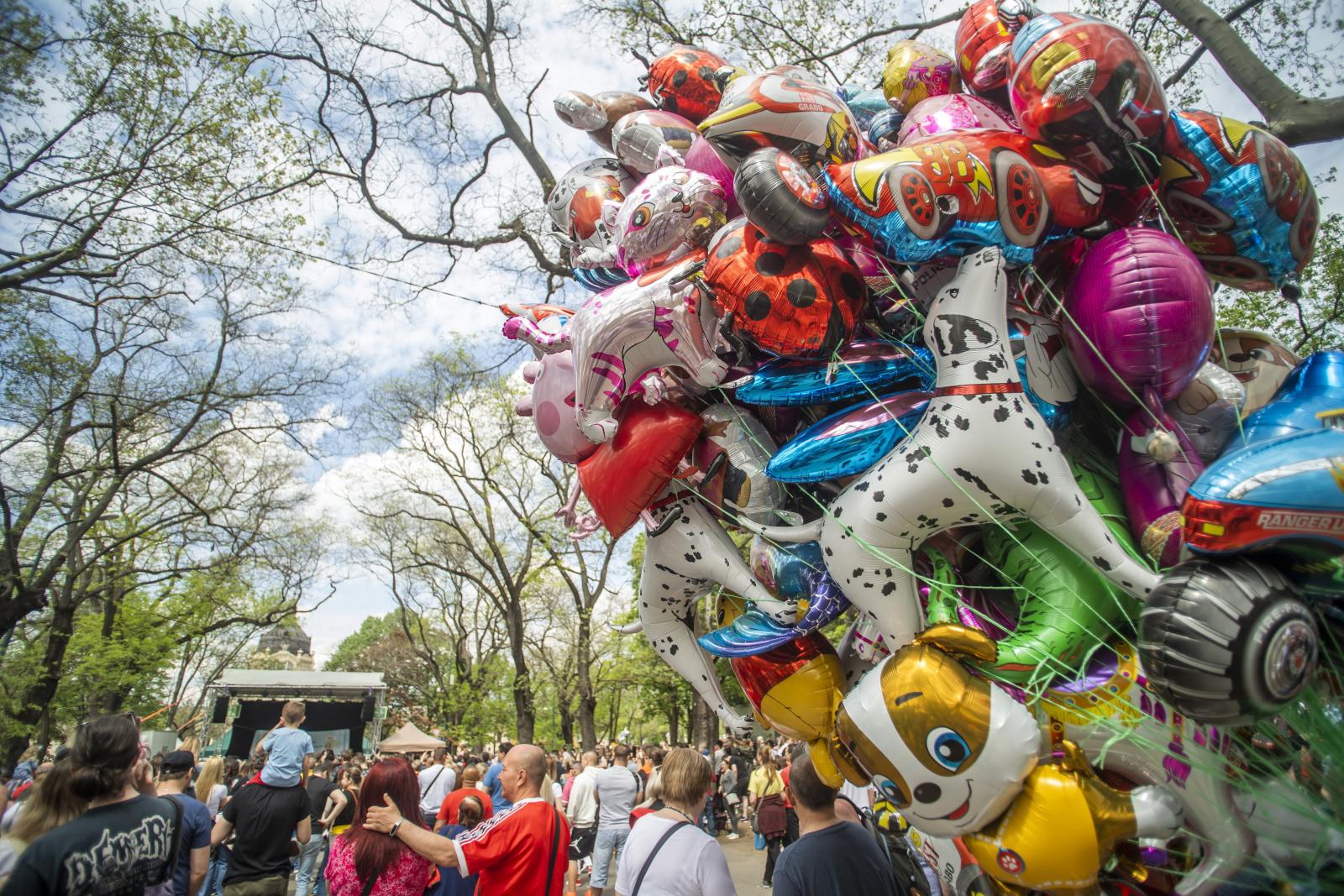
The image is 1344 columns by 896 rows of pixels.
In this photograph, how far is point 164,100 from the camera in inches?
369

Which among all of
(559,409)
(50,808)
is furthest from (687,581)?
(50,808)

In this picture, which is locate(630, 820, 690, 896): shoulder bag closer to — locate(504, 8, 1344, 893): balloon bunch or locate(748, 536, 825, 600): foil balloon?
locate(504, 8, 1344, 893): balloon bunch

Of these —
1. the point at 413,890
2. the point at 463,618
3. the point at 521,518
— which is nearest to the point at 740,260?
the point at 413,890

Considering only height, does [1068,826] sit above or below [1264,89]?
below

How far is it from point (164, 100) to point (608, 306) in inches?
388

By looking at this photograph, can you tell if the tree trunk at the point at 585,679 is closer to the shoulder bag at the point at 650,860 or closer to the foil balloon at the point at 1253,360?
the shoulder bag at the point at 650,860

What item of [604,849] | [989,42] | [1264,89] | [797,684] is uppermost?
[1264,89]

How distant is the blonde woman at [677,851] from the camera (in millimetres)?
2766

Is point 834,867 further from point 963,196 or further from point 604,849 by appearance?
point 604,849

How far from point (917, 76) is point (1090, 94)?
1.00 meters

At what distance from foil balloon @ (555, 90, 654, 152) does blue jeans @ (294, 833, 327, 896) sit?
6503 mm

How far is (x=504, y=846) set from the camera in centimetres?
305

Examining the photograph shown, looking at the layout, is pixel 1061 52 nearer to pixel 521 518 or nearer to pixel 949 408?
pixel 949 408

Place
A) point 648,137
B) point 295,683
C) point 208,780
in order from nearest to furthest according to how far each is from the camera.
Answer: point 648,137 < point 208,780 < point 295,683
